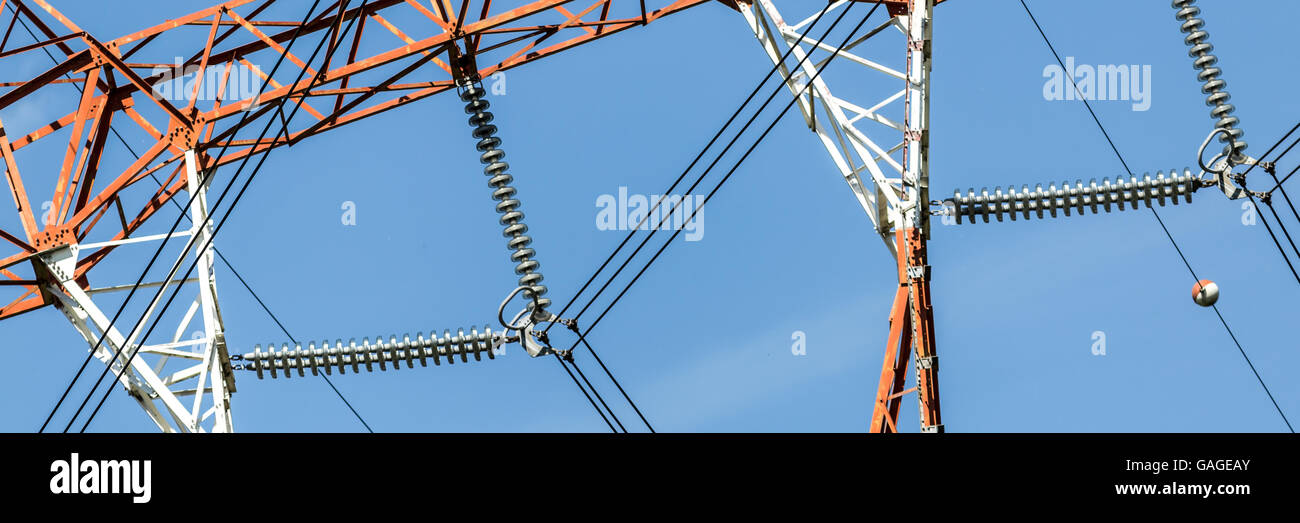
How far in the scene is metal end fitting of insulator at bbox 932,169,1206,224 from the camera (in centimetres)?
2314

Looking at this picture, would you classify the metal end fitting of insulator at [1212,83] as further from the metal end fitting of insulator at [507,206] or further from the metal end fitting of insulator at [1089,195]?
the metal end fitting of insulator at [507,206]

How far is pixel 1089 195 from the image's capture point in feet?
76.0

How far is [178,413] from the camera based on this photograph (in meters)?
24.7

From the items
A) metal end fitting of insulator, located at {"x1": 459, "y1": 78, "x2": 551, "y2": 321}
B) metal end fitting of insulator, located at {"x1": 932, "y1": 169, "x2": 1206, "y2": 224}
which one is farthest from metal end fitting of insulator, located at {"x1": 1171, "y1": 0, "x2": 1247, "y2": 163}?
metal end fitting of insulator, located at {"x1": 459, "y1": 78, "x2": 551, "y2": 321}

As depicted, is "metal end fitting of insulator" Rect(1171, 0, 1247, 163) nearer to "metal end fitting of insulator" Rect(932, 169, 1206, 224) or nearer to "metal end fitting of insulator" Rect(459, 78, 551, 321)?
"metal end fitting of insulator" Rect(932, 169, 1206, 224)

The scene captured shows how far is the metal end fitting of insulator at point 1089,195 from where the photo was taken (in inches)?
911

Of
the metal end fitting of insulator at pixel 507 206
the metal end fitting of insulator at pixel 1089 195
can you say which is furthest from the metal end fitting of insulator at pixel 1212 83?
the metal end fitting of insulator at pixel 507 206
